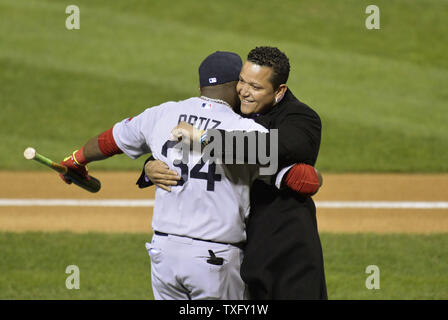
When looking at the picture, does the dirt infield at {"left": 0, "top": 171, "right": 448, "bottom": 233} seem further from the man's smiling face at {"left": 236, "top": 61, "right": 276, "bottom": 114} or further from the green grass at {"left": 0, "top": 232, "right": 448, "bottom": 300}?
the man's smiling face at {"left": 236, "top": 61, "right": 276, "bottom": 114}

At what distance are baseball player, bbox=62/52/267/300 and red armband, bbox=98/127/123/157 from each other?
1.09 feet

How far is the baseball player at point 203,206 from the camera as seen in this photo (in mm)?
3688

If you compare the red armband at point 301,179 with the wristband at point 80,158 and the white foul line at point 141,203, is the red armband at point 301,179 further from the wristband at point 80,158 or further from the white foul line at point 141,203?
the white foul line at point 141,203

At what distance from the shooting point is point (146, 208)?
9484 millimetres

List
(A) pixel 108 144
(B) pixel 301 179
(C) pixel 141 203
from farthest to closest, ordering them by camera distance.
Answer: (C) pixel 141 203 → (A) pixel 108 144 → (B) pixel 301 179

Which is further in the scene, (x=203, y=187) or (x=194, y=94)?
(x=194, y=94)

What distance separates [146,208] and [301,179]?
605 centimetres

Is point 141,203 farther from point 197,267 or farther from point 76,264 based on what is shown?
point 197,267

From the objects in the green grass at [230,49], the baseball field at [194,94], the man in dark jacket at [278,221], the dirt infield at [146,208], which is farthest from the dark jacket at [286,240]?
the green grass at [230,49]

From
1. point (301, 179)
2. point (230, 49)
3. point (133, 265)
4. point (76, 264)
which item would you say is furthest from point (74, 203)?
point (230, 49)

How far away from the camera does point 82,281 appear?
21.8 feet

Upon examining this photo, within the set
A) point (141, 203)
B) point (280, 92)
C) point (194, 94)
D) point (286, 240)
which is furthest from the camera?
point (194, 94)

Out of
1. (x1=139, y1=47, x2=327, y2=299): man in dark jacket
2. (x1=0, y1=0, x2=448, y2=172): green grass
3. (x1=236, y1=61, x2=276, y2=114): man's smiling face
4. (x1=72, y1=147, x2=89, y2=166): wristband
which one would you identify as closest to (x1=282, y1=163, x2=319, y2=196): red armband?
(x1=139, y1=47, x2=327, y2=299): man in dark jacket

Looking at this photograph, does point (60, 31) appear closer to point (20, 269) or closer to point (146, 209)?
point (146, 209)
